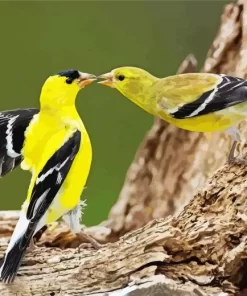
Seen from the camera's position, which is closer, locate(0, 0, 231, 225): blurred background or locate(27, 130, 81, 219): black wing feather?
locate(27, 130, 81, 219): black wing feather

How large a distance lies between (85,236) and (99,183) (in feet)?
0.40

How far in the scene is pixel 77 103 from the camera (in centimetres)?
105

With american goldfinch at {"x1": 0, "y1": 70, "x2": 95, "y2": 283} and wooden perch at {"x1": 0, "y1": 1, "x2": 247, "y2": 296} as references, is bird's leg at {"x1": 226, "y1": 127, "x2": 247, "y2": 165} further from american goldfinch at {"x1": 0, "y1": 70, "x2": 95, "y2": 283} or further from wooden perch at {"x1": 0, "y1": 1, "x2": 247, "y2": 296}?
american goldfinch at {"x1": 0, "y1": 70, "x2": 95, "y2": 283}

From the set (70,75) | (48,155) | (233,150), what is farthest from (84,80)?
(233,150)

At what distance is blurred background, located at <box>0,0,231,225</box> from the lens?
1093 mm

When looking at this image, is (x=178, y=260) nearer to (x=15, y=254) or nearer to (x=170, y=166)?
(x=15, y=254)

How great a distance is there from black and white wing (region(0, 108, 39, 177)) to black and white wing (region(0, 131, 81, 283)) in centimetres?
7

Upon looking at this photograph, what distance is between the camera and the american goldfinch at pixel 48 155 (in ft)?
2.94

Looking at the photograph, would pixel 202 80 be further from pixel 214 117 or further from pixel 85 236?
pixel 85 236

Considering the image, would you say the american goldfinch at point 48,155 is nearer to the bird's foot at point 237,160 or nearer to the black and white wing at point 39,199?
the black and white wing at point 39,199

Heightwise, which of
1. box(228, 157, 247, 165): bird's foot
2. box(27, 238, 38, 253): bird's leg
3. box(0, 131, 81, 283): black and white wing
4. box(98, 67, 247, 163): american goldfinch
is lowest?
box(27, 238, 38, 253): bird's leg

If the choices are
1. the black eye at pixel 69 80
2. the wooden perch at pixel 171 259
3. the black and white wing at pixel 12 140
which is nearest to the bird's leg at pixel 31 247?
the wooden perch at pixel 171 259

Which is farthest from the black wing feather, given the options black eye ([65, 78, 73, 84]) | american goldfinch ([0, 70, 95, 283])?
black eye ([65, 78, 73, 84])

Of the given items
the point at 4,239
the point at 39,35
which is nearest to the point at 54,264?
the point at 4,239
